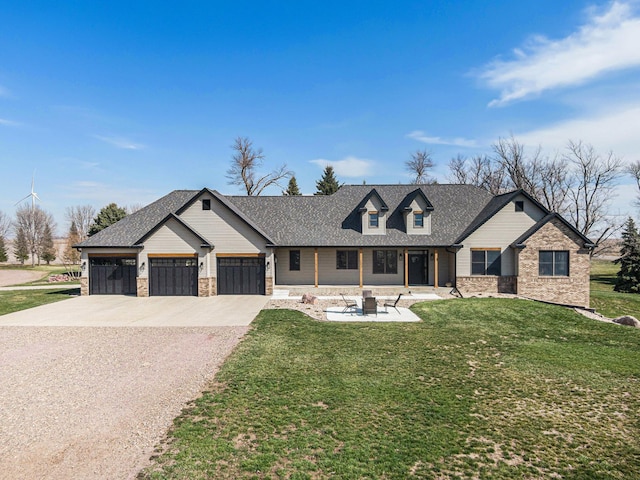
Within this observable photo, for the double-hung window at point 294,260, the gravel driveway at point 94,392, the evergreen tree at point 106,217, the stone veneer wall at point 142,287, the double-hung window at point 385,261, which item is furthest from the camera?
the evergreen tree at point 106,217

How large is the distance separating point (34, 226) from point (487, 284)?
2784 inches

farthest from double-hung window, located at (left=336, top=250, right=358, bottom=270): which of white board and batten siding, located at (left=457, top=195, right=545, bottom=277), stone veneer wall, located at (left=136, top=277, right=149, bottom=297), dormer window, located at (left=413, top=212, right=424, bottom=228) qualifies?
stone veneer wall, located at (left=136, top=277, right=149, bottom=297)

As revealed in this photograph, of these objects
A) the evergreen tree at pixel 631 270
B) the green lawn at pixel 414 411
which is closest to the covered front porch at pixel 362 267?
the green lawn at pixel 414 411

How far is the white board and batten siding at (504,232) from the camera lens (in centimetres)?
2180

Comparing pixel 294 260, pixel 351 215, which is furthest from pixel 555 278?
pixel 294 260

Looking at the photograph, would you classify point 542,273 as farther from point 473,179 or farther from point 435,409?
point 473,179

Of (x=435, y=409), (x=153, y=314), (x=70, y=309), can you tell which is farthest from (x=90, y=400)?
A: (x=70, y=309)

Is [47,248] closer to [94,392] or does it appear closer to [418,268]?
[418,268]

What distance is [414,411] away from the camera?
7.09 meters

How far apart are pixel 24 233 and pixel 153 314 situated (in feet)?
219

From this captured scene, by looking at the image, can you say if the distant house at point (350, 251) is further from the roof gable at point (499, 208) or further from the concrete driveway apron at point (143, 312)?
the concrete driveway apron at point (143, 312)

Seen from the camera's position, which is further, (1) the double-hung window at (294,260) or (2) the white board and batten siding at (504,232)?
(1) the double-hung window at (294,260)

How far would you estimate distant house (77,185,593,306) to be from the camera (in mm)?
21062

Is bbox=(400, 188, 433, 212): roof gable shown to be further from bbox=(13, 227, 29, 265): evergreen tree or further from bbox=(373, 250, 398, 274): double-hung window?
bbox=(13, 227, 29, 265): evergreen tree
